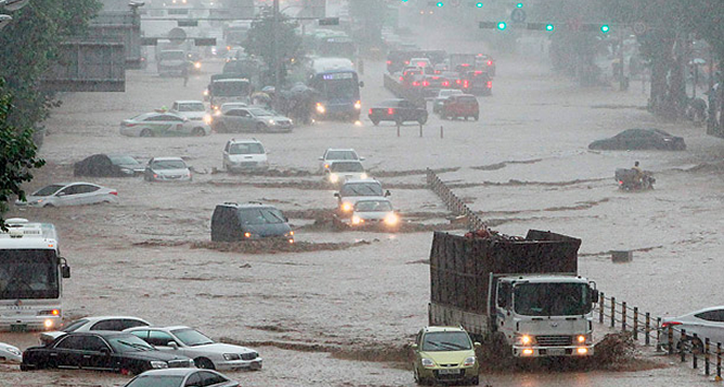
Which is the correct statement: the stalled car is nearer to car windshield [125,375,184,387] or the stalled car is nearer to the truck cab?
the truck cab

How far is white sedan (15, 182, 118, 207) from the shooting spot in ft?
177

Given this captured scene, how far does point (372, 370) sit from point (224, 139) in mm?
54113

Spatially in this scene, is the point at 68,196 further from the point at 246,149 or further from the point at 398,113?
the point at 398,113

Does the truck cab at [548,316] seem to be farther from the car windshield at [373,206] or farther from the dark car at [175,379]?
the car windshield at [373,206]

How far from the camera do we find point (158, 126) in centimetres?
8056

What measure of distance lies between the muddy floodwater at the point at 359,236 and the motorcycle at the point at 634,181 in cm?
48

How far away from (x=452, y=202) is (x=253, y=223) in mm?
10794

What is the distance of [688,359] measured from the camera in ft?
89.0

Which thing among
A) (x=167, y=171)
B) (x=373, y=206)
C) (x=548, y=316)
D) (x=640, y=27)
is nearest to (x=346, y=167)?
(x=167, y=171)

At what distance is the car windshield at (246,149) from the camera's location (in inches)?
2581

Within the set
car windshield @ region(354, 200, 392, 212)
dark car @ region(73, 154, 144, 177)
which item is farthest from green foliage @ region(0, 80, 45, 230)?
dark car @ region(73, 154, 144, 177)

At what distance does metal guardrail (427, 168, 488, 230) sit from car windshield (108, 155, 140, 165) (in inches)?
523

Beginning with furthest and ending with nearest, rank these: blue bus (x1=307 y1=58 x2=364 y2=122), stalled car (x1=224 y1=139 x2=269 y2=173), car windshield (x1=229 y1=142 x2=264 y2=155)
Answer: blue bus (x1=307 y1=58 x2=364 y2=122)
car windshield (x1=229 y1=142 x2=264 y2=155)
stalled car (x1=224 y1=139 x2=269 y2=173)

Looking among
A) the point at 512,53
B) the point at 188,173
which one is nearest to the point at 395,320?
the point at 188,173
